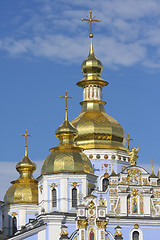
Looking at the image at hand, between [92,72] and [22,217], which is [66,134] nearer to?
[22,217]

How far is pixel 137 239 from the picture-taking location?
2650 inches

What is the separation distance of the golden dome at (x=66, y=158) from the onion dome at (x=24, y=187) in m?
6.30

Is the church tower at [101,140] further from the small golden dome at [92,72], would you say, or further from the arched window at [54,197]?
the arched window at [54,197]

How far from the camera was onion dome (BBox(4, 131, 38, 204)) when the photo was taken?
250 ft

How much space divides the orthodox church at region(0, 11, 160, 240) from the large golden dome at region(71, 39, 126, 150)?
0.08m

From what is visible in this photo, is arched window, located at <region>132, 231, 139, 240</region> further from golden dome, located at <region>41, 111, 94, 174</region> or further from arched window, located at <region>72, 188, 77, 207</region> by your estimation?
golden dome, located at <region>41, 111, 94, 174</region>

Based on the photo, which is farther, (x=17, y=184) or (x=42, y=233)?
(x=17, y=184)

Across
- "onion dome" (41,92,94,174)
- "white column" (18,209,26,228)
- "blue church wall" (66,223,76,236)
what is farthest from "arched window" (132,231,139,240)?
"white column" (18,209,26,228)

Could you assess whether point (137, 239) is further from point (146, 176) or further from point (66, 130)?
point (66, 130)

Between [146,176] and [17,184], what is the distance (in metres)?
12.9

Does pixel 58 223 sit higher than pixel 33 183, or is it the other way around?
pixel 33 183

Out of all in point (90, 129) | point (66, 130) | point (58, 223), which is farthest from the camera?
point (90, 129)

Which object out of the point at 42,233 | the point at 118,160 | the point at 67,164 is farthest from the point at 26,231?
the point at 118,160

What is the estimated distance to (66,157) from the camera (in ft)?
228
